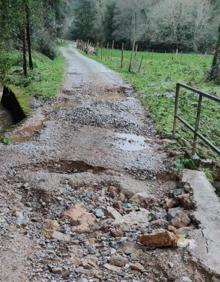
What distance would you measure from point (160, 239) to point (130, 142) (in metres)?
4.09

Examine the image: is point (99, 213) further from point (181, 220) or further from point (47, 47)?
point (47, 47)

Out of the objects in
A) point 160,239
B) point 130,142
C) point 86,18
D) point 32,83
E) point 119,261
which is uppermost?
point 86,18

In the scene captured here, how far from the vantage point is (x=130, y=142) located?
785 centimetres

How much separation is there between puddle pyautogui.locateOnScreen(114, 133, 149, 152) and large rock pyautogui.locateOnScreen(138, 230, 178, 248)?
3.42m

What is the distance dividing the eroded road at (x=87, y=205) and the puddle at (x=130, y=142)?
20 millimetres

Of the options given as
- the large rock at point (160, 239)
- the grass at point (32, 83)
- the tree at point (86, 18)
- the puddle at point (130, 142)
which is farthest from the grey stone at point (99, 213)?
the tree at point (86, 18)

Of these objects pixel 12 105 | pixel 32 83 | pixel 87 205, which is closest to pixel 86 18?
pixel 32 83

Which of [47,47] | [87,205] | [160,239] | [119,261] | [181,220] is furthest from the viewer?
[47,47]

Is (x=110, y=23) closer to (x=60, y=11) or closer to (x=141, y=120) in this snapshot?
(x=60, y=11)

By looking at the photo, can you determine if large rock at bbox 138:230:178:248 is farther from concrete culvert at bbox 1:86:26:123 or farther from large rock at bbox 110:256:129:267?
concrete culvert at bbox 1:86:26:123

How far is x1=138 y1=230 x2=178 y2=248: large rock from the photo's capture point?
382 centimetres

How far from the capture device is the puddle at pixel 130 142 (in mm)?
7449

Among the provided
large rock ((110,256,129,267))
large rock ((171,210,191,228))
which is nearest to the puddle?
large rock ((171,210,191,228))

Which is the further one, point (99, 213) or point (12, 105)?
point (12, 105)
